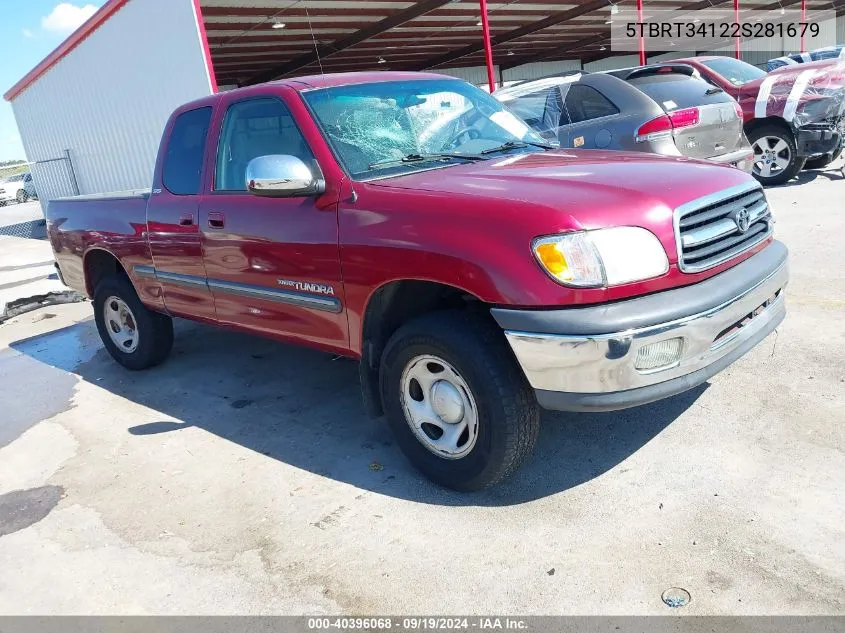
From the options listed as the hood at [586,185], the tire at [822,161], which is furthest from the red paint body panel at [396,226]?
the tire at [822,161]

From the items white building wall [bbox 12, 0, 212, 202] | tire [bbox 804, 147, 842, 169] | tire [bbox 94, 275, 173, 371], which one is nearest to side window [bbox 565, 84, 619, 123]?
tire [bbox 804, 147, 842, 169]

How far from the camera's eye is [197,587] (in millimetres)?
2779

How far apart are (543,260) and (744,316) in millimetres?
1000

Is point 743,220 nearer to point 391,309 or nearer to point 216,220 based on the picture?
point 391,309

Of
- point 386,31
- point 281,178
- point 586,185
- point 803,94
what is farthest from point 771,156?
point 386,31

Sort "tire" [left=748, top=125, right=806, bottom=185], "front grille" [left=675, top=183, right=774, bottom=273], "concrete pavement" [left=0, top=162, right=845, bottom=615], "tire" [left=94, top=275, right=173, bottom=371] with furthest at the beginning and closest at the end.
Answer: "tire" [left=748, top=125, right=806, bottom=185], "tire" [left=94, top=275, right=173, bottom=371], "front grille" [left=675, top=183, right=774, bottom=273], "concrete pavement" [left=0, top=162, right=845, bottom=615]

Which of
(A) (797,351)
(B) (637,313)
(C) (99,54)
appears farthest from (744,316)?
(C) (99,54)

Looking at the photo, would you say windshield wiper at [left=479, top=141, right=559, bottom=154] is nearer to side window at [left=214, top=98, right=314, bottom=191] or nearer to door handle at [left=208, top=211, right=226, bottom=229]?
side window at [left=214, top=98, right=314, bottom=191]

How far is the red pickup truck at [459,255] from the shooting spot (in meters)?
2.66

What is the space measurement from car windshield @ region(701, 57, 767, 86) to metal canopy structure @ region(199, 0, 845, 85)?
23.5ft

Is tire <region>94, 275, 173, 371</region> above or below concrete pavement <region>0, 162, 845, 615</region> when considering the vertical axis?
above

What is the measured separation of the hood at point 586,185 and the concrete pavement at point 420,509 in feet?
3.92

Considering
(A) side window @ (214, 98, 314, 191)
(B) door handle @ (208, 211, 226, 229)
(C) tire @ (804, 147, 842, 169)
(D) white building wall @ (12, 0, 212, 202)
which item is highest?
(D) white building wall @ (12, 0, 212, 202)

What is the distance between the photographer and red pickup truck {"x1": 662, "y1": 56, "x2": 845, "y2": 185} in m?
8.80
